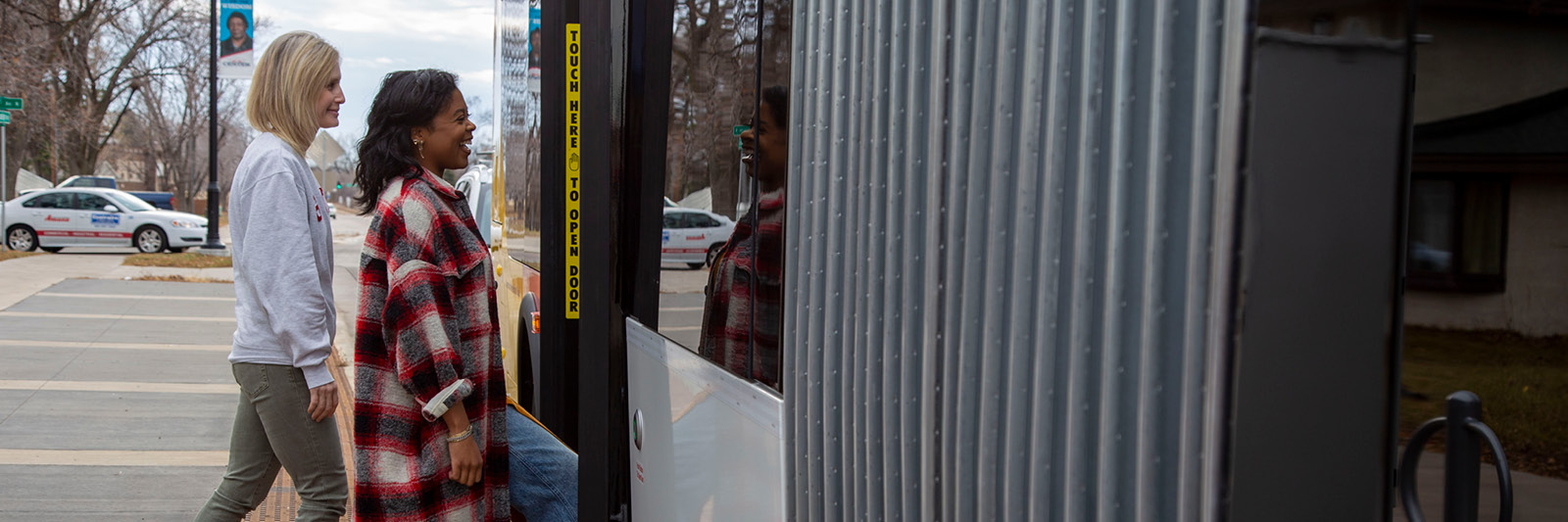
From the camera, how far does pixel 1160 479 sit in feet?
3.85

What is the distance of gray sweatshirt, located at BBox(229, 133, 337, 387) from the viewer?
2.83 m

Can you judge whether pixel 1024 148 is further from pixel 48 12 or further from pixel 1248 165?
pixel 48 12

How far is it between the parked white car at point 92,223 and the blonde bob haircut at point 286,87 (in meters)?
23.7

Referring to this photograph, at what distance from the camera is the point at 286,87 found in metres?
2.97

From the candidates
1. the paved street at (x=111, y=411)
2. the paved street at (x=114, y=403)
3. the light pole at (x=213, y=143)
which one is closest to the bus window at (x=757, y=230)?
the paved street at (x=114, y=403)

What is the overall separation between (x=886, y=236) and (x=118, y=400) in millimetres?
7238

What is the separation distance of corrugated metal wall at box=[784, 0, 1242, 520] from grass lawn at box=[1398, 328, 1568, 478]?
18cm

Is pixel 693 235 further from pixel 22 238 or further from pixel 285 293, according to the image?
pixel 22 238

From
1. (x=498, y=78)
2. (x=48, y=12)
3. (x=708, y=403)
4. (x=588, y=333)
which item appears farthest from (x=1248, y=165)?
(x=48, y=12)

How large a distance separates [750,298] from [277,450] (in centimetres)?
151

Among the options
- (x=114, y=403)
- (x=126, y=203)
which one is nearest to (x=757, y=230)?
(x=114, y=403)

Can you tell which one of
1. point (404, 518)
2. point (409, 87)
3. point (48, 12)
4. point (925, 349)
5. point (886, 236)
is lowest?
point (404, 518)

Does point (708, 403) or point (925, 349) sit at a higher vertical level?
point (925, 349)

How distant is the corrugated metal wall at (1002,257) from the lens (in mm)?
1146
